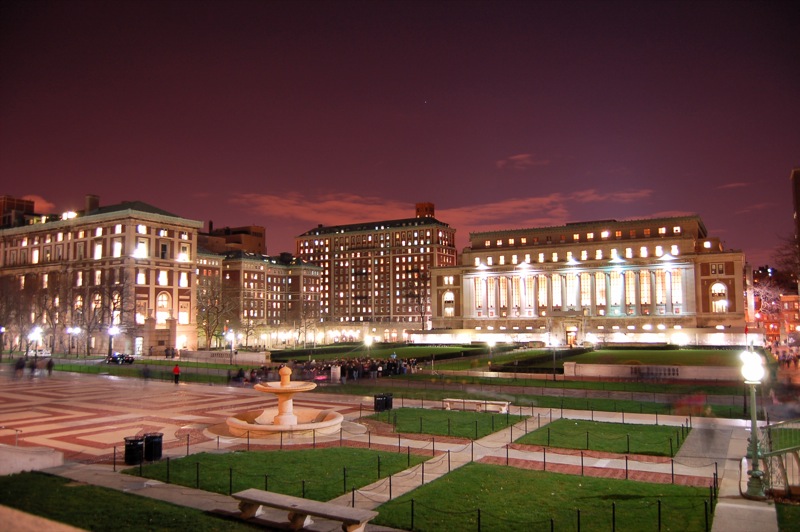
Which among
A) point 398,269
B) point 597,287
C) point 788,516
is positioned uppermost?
point 398,269

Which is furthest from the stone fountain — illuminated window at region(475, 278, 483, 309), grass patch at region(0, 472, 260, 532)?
illuminated window at region(475, 278, 483, 309)

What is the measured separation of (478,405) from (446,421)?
14.5ft

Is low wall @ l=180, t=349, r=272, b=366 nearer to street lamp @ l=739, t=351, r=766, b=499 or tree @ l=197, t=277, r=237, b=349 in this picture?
tree @ l=197, t=277, r=237, b=349

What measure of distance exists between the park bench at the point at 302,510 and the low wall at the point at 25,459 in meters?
8.79

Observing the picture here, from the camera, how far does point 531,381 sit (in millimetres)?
48031

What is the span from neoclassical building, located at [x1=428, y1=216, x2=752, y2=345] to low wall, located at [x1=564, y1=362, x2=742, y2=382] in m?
52.3

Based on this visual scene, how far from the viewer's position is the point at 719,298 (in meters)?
117

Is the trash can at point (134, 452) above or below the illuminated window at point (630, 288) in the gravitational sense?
below

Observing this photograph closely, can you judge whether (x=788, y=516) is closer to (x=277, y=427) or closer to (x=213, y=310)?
(x=277, y=427)

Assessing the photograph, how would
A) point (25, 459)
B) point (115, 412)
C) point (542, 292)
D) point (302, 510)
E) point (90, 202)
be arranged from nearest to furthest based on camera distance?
point (302, 510) → point (25, 459) → point (115, 412) → point (90, 202) → point (542, 292)

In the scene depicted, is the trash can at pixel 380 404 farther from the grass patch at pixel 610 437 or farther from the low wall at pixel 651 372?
the low wall at pixel 651 372

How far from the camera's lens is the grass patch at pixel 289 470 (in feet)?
58.8

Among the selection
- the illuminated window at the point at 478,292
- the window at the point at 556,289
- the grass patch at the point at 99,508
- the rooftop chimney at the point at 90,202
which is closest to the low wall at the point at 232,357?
the rooftop chimney at the point at 90,202

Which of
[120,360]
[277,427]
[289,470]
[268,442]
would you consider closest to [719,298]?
[120,360]
